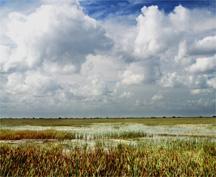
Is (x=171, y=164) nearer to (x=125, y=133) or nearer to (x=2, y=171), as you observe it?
(x=2, y=171)

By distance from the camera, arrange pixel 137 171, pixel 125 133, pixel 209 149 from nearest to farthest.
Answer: pixel 137 171, pixel 209 149, pixel 125 133

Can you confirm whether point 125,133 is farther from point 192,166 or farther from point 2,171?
point 2,171

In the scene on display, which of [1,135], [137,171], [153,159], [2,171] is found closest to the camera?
[2,171]

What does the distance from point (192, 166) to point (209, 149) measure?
5.95m

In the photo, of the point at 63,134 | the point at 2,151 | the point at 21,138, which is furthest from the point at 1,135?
the point at 2,151

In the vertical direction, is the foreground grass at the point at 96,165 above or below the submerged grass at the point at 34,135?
below

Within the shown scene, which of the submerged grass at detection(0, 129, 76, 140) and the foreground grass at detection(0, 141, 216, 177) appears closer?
the foreground grass at detection(0, 141, 216, 177)

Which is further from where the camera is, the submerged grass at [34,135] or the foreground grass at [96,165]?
the submerged grass at [34,135]

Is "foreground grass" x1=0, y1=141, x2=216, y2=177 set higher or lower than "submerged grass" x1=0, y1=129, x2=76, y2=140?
lower

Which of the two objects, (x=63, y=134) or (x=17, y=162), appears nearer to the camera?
(x=17, y=162)

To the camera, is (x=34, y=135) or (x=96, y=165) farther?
(x=34, y=135)

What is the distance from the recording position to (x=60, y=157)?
11.9 meters

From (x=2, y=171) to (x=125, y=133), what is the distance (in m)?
20.6

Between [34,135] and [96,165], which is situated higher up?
[34,135]
